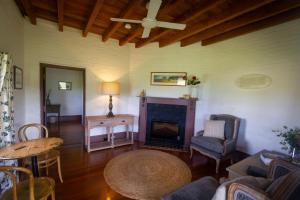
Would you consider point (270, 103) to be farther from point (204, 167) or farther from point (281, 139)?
point (204, 167)

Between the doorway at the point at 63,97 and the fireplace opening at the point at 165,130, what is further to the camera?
the doorway at the point at 63,97

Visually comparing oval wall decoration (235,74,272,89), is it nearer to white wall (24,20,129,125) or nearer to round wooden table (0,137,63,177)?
white wall (24,20,129,125)

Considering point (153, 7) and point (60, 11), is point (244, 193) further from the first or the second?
point (60, 11)

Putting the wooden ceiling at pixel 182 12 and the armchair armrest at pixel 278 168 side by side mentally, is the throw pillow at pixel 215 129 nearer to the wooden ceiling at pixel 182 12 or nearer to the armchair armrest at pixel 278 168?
the armchair armrest at pixel 278 168

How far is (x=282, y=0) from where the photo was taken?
2.37m

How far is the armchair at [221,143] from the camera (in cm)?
293

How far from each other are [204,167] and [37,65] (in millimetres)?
3898

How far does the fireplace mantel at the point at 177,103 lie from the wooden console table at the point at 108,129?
13.9 inches

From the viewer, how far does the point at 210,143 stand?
3.06 m

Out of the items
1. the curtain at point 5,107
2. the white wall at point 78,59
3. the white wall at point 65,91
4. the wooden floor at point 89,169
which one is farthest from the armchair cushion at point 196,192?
the white wall at point 65,91

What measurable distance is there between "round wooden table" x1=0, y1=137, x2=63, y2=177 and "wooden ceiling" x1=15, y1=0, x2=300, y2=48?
80.5 inches

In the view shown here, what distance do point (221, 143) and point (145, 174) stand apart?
1.49 metres

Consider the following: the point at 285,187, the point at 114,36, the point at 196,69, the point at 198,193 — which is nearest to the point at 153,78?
the point at 196,69

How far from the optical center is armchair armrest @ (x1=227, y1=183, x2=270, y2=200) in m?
1.04
